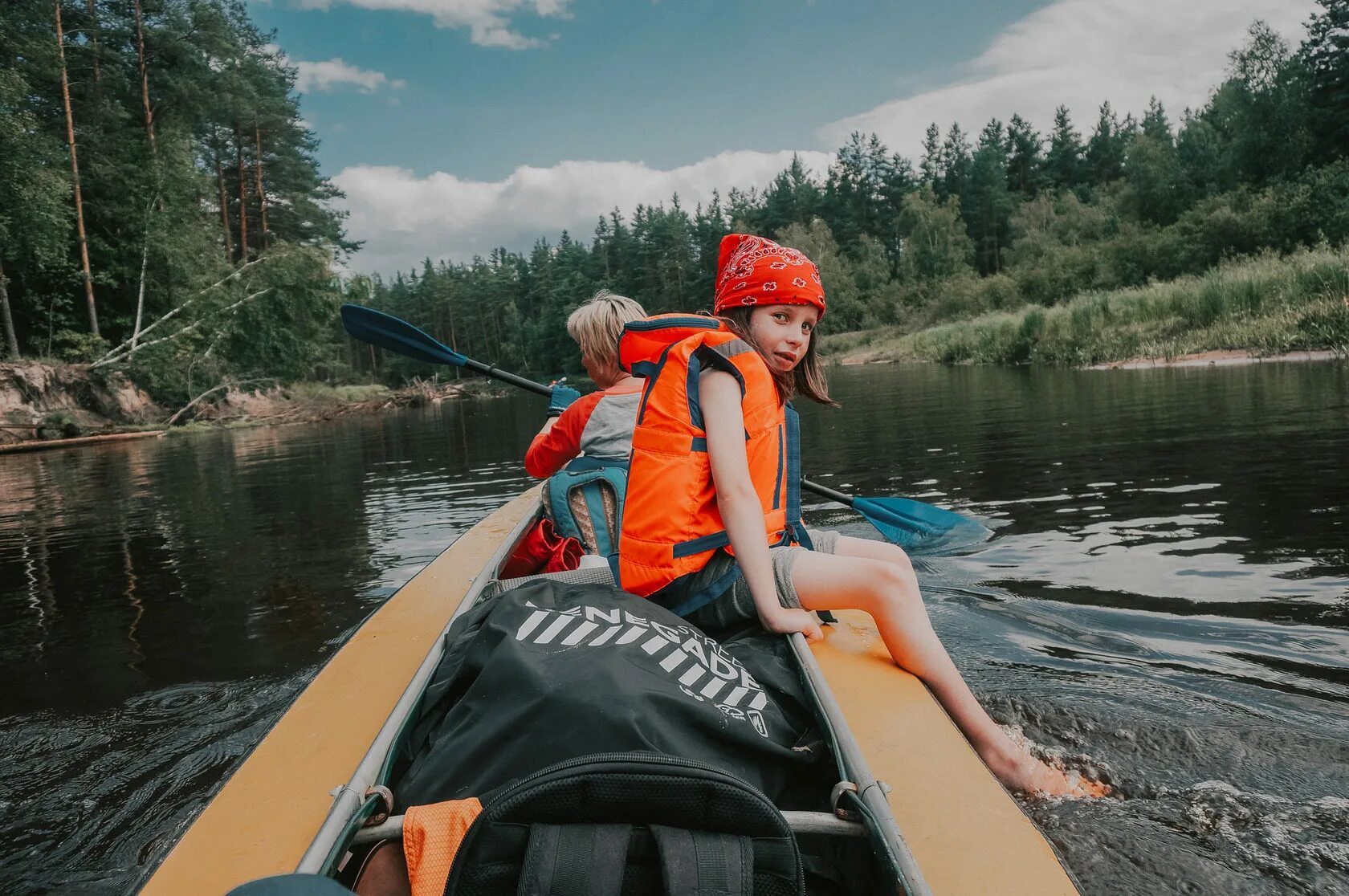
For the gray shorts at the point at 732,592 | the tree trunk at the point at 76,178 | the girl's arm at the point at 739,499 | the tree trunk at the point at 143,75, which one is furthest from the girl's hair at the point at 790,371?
the tree trunk at the point at 143,75

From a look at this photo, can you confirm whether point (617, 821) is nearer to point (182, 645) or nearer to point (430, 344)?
point (182, 645)

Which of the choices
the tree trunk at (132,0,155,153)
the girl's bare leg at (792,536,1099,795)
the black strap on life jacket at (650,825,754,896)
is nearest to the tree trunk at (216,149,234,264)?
the tree trunk at (132,0,155,153)

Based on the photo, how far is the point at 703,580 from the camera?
2.05 metres

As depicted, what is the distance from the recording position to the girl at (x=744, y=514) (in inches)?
76.5

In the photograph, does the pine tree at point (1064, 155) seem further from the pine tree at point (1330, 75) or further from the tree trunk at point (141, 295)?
the tree trunk at point (141, 295)

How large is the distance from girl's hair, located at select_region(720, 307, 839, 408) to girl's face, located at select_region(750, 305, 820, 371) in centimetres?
1

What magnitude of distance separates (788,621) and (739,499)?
32 centimetres

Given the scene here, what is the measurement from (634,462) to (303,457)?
1150 cm

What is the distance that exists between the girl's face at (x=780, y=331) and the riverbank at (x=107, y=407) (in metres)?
17.6

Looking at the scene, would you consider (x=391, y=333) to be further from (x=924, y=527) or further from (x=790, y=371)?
(x=924, y=527)

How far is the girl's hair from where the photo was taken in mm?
2229

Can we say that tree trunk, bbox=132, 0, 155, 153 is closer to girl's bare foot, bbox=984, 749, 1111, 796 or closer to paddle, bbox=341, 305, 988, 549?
paddle, bbox=341, 305, 988, 549

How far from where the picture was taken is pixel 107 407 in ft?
59.5

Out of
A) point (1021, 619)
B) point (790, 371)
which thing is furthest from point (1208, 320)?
point (790, 371)
